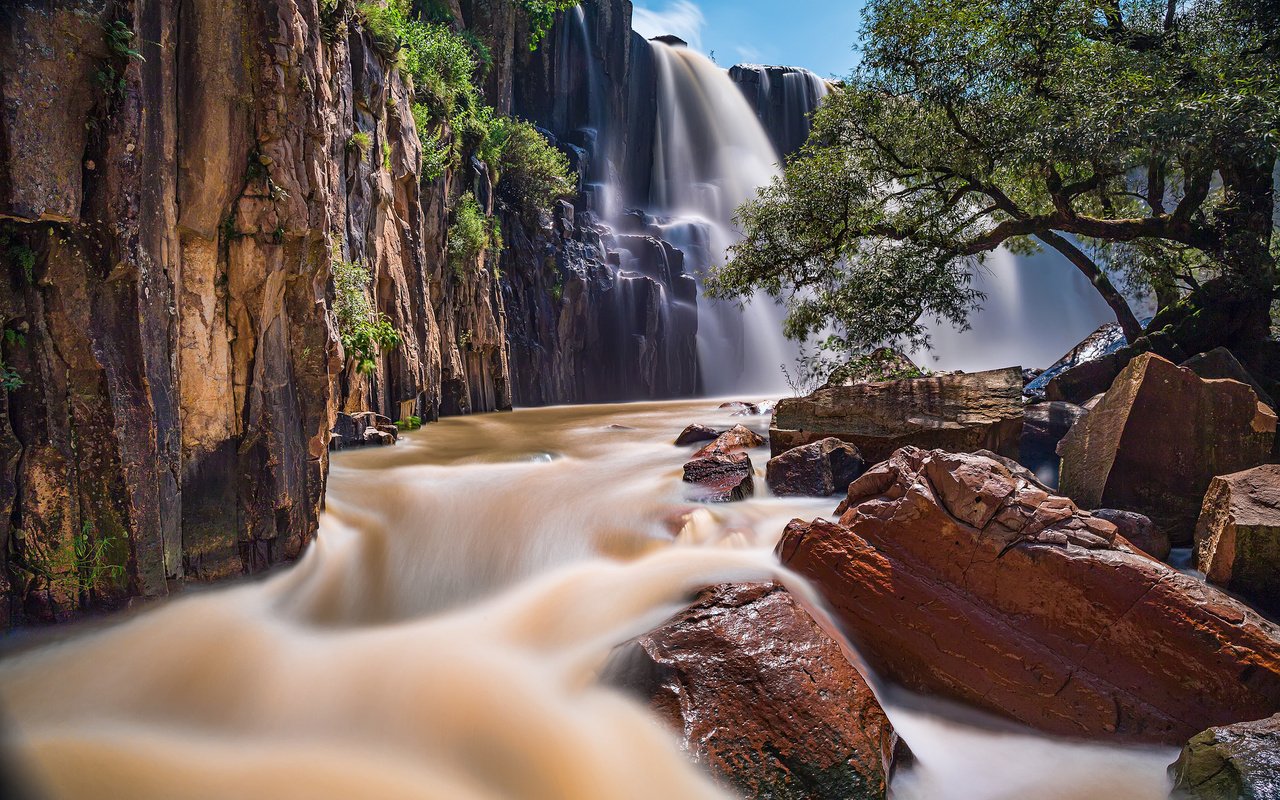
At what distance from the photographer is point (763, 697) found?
296 centimetres

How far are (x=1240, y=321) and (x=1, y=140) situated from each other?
12600 mm

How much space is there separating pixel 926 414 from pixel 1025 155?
3.69m

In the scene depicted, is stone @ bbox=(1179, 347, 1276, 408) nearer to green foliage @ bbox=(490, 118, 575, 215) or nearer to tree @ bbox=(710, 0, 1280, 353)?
tree @ bbox=(710, 0, 1280, 353)

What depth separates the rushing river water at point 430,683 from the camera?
9.13 feet

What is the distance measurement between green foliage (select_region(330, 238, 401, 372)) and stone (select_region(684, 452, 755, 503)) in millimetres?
5397

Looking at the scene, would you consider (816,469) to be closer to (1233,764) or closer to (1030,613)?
(1030,613)

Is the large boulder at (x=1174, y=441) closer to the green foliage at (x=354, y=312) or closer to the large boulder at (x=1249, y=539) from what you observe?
the large boulder at (x=1249, y=539)

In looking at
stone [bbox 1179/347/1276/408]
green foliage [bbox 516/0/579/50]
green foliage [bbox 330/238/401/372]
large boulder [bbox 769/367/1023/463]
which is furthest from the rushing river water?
green foliage [bbox 516/0/579/50]

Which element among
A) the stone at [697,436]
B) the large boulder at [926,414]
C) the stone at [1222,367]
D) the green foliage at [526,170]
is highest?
the green foliage at [526,170]

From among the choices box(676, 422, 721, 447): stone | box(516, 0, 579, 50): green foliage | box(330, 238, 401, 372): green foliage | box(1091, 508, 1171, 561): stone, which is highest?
box(516, 0, 579, 50): green foliage

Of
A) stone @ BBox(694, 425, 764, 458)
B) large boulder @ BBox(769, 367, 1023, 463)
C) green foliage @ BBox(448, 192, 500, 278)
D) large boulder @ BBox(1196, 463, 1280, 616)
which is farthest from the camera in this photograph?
green foliage @ BBox(448, 192, 500, 278)

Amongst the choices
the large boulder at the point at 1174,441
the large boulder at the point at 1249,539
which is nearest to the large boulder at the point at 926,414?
the large boulder at the point at 1174,441

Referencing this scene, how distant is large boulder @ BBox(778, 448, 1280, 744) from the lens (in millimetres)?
3125

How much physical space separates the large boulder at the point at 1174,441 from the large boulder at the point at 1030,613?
179 cm
